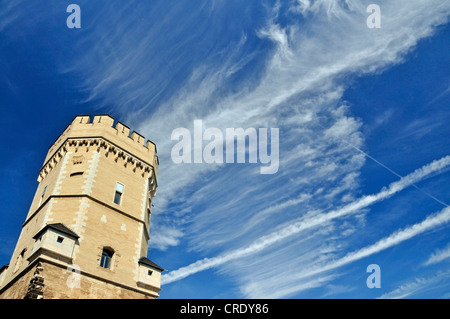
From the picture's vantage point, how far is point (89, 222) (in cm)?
1941

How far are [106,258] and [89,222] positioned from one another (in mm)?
2392

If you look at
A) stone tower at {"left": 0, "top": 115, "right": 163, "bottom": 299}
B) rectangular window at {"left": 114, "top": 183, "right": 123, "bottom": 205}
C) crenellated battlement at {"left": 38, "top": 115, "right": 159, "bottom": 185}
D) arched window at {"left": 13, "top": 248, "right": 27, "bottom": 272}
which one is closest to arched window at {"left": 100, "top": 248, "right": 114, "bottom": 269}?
stone tower at {"left": 0, "top": 115, "right": 163, "bottom": 299}

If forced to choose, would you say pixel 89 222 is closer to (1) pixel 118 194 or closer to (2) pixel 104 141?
(1) pixel 118 194

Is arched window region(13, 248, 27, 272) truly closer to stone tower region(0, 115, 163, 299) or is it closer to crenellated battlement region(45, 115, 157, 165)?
stone tower region(0, 115, 163, 299)

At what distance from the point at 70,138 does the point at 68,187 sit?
4613 mm

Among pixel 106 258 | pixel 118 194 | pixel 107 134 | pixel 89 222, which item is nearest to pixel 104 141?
pixel 107 134

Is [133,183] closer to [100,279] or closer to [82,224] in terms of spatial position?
[82,224]

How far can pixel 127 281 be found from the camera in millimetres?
19469

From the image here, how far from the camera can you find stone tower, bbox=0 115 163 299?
16781 mm

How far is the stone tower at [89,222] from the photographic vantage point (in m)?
16.8
